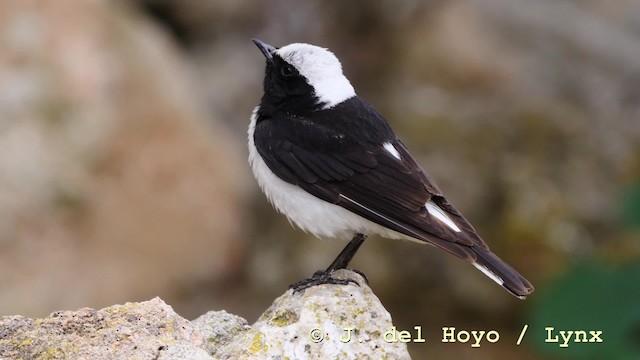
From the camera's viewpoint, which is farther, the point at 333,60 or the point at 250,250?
the point at 250,250

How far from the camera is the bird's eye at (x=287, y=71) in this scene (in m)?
6.36

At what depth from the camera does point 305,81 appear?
20.6 feet

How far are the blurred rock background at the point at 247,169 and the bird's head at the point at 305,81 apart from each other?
368 centimetres

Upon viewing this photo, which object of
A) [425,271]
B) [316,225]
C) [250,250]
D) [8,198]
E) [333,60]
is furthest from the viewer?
[250,250]

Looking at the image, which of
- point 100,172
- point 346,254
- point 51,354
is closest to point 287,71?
point 346,254

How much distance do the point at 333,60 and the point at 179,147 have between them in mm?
4662

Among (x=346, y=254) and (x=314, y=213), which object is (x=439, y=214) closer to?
(x=346, y=254)

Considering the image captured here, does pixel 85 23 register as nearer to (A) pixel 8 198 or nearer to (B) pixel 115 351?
(A) pixel 8 198

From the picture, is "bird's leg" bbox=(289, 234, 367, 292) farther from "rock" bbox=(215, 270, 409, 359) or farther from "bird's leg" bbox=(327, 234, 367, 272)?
"rock" bbox=(215, 270, 409, 359)

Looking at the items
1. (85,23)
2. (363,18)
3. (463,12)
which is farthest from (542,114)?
(85,23)

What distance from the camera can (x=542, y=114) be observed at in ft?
37.1

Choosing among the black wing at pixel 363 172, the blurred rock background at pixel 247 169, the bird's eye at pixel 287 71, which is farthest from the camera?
the blurred rock background at pixel 247 169

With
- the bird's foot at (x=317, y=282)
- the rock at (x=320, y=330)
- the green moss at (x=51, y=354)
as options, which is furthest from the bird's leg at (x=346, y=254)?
the green moss at (x=51, y=354)

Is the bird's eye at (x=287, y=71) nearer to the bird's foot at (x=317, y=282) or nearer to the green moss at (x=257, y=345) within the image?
the bird's foot at (x=317, y=282)
